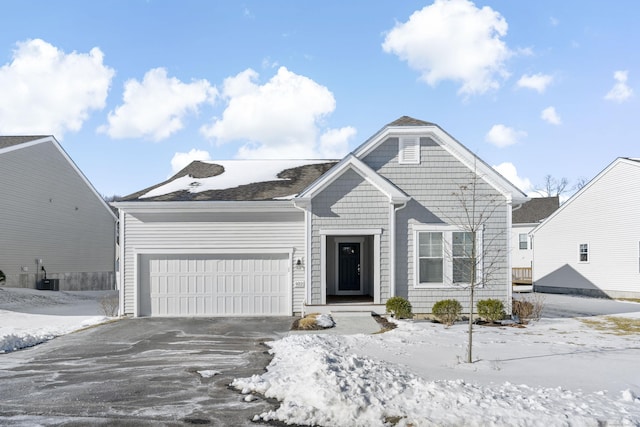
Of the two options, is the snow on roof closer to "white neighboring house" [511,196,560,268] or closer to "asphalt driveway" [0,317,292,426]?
"asphalt driveway" [0,317,292,426]

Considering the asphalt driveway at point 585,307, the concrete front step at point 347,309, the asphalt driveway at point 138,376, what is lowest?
the asphalt driveway at point 585,307

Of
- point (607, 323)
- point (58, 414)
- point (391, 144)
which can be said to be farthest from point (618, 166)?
point (58, 414)

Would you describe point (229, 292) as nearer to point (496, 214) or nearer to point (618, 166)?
point (496, 214)

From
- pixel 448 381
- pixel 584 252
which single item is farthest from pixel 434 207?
pixel 584 252

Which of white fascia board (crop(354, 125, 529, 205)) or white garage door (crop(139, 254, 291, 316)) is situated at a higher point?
white fascia board (crop(354, 125, 529, 205))

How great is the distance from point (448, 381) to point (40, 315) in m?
17.1

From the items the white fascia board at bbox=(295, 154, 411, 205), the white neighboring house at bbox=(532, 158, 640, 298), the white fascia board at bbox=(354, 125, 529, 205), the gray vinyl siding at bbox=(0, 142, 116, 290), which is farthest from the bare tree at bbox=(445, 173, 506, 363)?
the gray vinyl siding at bbox=(0, 142, 116, 290)

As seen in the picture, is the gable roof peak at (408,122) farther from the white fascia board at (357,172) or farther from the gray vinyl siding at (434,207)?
the white fascia board at (357,172)

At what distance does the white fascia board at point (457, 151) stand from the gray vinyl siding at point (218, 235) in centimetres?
356

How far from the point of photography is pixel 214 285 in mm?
17625

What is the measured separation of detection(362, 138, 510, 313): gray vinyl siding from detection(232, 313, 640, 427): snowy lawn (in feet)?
11.6

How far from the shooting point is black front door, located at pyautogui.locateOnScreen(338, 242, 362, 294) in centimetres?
1936

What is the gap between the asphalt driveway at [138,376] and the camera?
Answer: 23.7 feet

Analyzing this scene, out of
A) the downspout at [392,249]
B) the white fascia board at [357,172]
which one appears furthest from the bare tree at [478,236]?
the white fascia board at [357,172]
